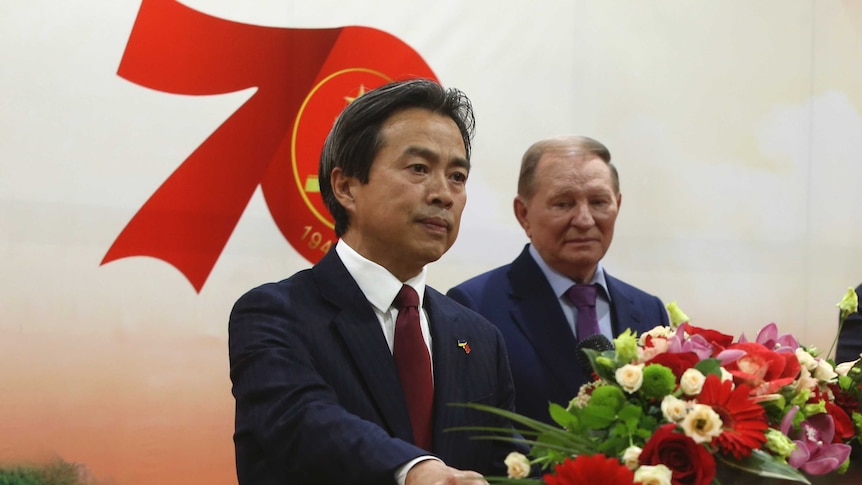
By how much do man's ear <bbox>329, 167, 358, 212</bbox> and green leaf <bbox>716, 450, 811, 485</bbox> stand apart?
3.08 ft

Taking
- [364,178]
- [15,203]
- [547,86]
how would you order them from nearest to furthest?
[364,178] < [15,203] < [547,86]

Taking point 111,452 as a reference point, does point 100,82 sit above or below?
above

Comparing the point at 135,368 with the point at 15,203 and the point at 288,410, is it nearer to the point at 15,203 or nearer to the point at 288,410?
the point at 15,203

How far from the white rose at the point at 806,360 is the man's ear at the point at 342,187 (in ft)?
2.91

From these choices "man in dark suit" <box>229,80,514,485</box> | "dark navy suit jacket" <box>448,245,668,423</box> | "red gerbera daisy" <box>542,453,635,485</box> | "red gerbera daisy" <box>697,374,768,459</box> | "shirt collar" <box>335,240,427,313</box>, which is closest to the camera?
"red gerbera daisy" <box>542,453,635,485</box>

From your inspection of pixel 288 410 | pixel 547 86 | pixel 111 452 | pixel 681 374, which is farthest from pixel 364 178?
pixel 547 86

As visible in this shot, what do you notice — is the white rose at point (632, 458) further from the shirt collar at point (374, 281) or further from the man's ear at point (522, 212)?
the man's ear at point (522, 212)

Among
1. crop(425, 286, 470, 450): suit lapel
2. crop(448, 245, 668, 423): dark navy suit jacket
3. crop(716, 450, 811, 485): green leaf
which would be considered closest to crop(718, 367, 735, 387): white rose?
crop(716, 450, 811, 485): green leaf

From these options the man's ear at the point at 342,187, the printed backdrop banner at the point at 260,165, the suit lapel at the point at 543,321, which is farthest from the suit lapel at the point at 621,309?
the man's ear at the point at 342,187

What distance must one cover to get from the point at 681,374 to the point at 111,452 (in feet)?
6.27

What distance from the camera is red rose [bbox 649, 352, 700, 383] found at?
1.39 metres

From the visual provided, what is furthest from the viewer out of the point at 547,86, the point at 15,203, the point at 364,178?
the point at 547,86

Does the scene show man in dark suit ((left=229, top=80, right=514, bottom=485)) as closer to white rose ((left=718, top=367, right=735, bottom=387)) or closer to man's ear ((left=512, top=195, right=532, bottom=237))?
white rose ((left=718, top=367, right=735, bottom=387))

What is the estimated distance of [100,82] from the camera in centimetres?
278
